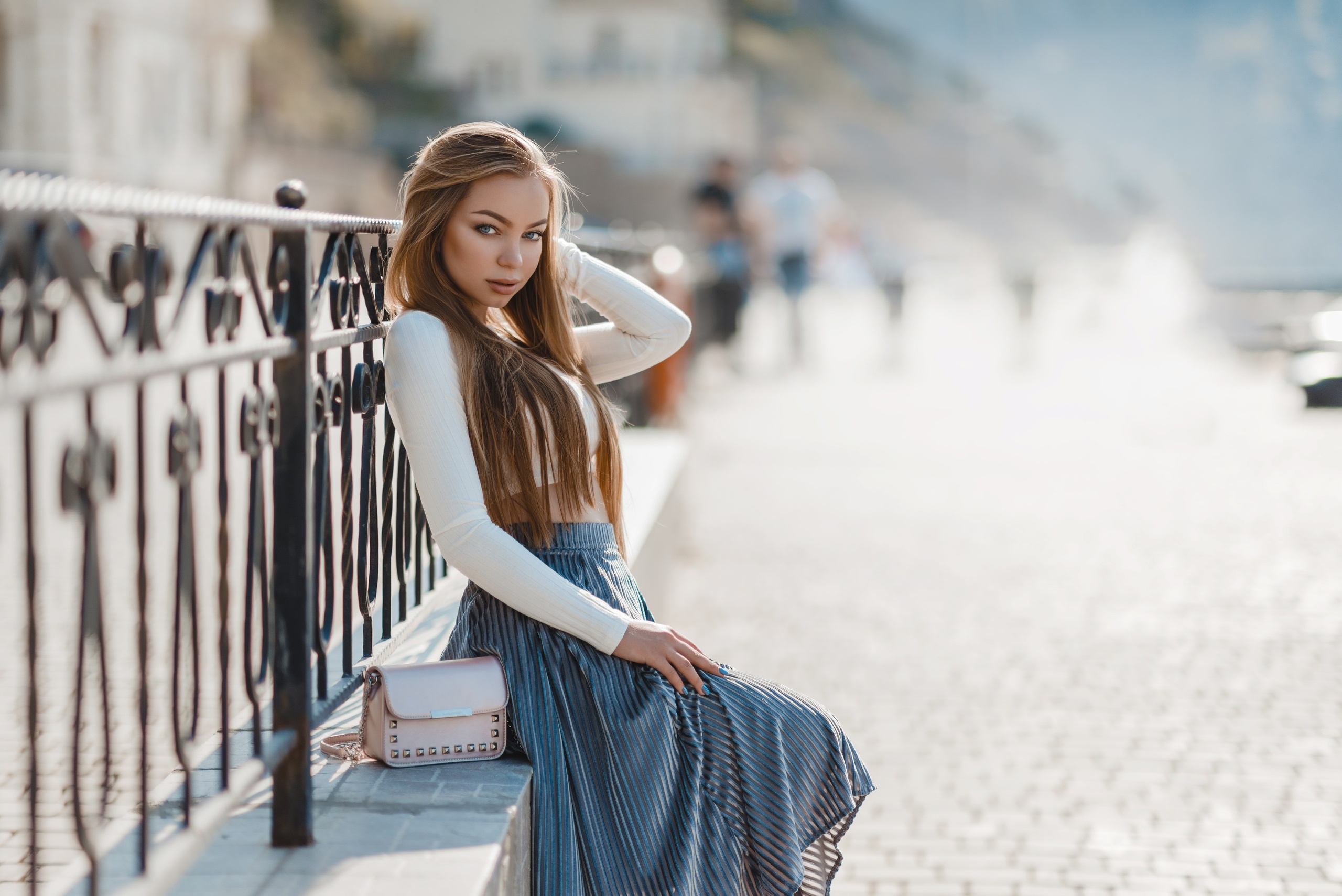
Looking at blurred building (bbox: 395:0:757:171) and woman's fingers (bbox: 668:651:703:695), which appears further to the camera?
blurred building (bbox: 395:0:757:171)

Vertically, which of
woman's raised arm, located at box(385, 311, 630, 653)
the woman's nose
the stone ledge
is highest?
the woman's nose

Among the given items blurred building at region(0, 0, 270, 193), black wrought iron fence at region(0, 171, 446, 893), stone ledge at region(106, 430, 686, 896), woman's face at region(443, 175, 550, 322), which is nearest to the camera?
black wrought iron fence at region(0, 171, 446, 893)

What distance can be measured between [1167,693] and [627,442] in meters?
3.15

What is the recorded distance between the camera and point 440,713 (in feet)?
8.41

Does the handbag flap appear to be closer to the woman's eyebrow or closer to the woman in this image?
the woman

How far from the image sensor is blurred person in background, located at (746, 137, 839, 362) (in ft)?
53.8

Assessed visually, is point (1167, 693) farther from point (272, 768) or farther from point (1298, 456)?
point (1298, 456)

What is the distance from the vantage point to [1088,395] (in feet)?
51.8

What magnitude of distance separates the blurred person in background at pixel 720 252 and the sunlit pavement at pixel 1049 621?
319cm

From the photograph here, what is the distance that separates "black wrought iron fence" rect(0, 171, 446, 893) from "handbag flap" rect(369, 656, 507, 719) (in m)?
0.14

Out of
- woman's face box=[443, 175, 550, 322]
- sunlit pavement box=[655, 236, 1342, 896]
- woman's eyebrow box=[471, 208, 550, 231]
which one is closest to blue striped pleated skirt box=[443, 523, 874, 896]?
woman's face box=[443, 175, 550, 322]

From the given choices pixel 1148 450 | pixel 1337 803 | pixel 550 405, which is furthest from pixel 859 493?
pixel 550 405

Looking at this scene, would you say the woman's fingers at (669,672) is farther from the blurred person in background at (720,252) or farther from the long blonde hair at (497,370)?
the blurred person in background at (720,252)

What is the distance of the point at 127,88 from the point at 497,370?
4113 cm
